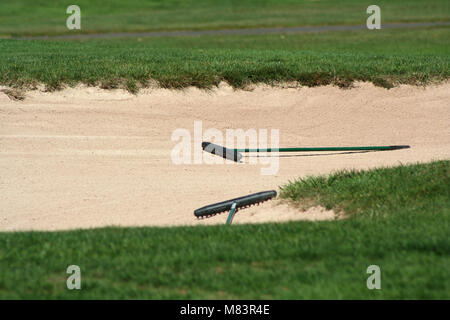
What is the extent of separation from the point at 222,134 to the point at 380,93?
3.38 m

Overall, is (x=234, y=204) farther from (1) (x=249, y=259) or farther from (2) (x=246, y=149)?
(2) (x=246, y=149)

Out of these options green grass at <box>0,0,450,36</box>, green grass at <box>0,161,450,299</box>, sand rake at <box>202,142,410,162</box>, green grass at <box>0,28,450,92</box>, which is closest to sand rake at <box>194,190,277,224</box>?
green grass at <box>0,161,450,299</box>

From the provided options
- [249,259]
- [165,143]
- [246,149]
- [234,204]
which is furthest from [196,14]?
[249,259]

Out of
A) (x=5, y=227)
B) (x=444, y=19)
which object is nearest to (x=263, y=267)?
(x=5, y=227)

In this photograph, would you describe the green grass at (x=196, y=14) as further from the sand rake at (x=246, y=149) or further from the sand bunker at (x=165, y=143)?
the sand rake at (x=246, y=149)

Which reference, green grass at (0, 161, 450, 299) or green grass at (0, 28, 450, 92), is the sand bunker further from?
green grass at (0, 161, 450, 299)

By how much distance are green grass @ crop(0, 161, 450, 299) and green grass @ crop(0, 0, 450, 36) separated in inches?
1015

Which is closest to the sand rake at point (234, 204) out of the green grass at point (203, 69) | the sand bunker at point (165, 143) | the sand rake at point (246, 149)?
the sand bunker at point (165, 143)

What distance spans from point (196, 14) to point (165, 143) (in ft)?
89.4

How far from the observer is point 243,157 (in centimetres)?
1020

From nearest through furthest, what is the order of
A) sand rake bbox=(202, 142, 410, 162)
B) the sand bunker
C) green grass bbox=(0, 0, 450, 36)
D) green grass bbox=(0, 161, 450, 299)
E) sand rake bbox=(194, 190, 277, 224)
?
green grass bbox=(0, 161, 450, 299), sand rake bbox=(194, 190, 277, 224), the sand bunker, sand rake bbox=(202, 142, 410, 162), green grass bbox=(0, 0, 450, 36)

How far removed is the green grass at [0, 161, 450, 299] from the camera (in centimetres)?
470
